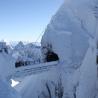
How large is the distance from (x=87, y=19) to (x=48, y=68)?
467 centimetres

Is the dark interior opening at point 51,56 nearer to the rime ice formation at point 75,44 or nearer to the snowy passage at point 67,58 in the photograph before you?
the snowy passage at point 67,58

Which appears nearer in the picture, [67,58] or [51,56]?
[67,58]

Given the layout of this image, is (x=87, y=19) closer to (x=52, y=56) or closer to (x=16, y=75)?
(x=52, y=56)

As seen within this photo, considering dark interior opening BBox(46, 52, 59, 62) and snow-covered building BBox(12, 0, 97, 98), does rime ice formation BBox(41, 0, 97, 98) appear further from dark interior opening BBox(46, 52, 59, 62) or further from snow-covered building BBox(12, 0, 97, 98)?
dark interior opening BBox(46, 52, 59, 62)

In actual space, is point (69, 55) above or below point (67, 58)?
above

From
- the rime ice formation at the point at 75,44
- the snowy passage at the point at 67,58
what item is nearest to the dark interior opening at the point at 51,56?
the snowy passage at the point at 67,58

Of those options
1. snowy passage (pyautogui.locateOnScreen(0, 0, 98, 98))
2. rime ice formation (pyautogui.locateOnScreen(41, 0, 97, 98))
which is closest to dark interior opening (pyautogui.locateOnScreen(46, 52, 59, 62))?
snowy passage (pyautogui.locateOnScreen(0, 0, 98, 98))

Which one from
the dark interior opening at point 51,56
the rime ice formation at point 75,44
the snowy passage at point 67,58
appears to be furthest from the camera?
the dark interior opening at point 51,56

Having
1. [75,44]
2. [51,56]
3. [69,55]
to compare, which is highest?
[75,44]

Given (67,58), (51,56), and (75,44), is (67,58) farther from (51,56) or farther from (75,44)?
(51,56)

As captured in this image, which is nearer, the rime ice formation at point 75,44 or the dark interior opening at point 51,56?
the rime ice formation at point 75,44

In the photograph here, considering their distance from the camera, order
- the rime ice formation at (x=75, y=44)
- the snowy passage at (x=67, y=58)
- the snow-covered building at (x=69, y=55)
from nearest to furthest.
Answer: the snowy passage at (x=67, y=58)
the snow-covered building at (x=69, y=55)
the rime ice formation at (x=75, y=44)

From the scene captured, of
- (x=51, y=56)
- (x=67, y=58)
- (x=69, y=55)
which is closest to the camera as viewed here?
(x=67, y=58)

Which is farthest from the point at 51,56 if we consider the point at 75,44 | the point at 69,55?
the point at 75,44
